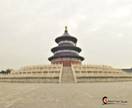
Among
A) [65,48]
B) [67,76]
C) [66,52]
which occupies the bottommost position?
[67,76]

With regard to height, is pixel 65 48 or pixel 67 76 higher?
pixel 65 48

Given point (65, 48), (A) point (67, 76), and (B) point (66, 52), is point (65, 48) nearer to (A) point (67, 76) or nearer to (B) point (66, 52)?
(B) point (66, 52)

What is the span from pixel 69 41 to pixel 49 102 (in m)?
46.1

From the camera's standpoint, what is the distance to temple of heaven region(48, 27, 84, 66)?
56438mm

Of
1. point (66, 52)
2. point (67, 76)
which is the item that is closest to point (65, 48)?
point (66, 52)

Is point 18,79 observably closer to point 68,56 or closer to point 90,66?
point 90,66

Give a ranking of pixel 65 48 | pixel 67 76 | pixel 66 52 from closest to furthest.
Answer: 1. pixel 67 76
2. pixel 66 52
3. pixel 65 48

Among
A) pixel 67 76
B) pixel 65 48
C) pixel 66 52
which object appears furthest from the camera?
pixel 65 48

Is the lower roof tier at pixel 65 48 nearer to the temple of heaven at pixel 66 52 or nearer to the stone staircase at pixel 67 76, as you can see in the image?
the temple of heaven at pixel 66 52

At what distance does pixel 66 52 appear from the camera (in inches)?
2258

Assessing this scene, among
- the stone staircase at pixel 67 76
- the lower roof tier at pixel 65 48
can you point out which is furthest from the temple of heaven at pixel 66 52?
the stone staircase at pixel 67 76

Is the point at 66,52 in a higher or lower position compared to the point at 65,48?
lower

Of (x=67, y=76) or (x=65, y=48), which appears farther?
(x=65, y=48)

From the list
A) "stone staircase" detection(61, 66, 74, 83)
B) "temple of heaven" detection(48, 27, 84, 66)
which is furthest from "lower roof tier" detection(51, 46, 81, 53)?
"stone staircase" detection(61, 66, 74, 83)
